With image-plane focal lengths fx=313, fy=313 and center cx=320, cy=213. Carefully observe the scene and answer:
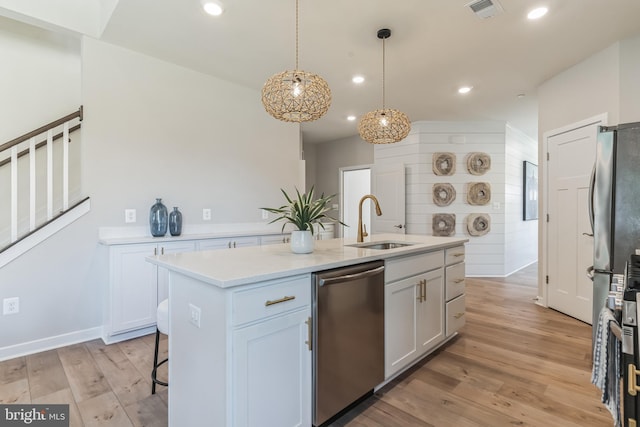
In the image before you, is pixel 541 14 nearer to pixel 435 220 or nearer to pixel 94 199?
pixel 435 220

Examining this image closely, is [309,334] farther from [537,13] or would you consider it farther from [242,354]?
[537,13]

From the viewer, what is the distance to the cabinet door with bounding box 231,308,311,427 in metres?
1.26

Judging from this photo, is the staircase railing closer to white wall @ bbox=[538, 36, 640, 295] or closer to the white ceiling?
the white ceiling

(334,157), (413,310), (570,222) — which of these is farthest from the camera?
(334,157)

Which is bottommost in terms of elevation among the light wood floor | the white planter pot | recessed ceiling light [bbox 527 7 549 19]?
the light wood floor

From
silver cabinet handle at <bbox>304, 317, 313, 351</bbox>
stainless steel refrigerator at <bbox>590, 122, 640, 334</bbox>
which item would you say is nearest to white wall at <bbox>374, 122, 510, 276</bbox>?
stainless steel refrigerator at <bbox>590, 122, 640, 334</bbox>

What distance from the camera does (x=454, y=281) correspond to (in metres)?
2.72

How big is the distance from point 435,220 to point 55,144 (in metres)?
5.19

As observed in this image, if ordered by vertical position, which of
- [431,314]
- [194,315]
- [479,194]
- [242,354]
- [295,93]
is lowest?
[431,314]

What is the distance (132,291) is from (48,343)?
29.9 inches

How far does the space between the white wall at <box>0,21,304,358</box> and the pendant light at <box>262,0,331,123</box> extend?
1.73 meters

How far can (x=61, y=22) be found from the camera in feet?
8.62

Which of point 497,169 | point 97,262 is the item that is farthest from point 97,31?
point 497,169

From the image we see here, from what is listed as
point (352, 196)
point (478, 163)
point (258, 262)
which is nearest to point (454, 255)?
point (258, 262)
